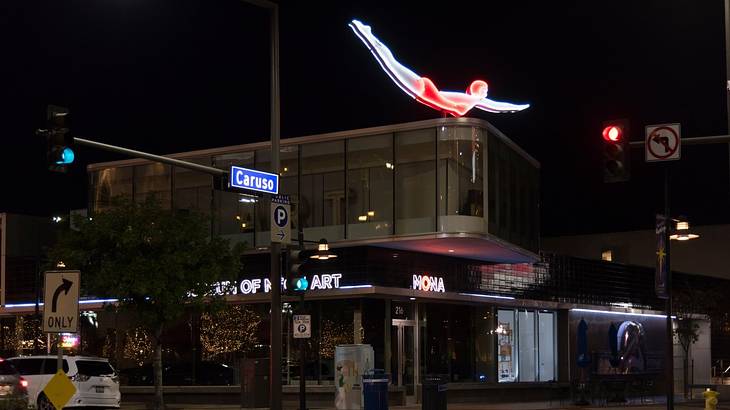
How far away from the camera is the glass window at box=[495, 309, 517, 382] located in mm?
36938

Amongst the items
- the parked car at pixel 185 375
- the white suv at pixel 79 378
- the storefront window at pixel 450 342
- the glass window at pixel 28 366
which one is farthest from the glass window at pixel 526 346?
the glass window at pixel 28 366

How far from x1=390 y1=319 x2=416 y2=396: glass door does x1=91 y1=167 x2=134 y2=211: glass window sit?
11.6 metres

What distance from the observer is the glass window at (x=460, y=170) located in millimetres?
30953

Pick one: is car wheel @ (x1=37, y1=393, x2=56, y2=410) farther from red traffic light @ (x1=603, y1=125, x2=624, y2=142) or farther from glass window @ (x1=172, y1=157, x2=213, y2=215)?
red traffic light @ (x1=603, y1=125, x2=624, y2=142)

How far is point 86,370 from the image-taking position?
26688 millimetres

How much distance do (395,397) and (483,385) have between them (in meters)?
4.72

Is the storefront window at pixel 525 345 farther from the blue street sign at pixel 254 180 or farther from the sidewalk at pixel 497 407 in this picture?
the blue street sign at pixel 254 180

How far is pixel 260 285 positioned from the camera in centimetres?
3353

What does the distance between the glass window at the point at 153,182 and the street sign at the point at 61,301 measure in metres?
22.4

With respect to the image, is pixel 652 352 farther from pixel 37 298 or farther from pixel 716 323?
pixel 37 298

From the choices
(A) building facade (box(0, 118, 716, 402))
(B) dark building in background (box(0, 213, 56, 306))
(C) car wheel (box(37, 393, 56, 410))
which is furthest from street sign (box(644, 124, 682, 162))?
(B) dark building in background (box(0, 213, 56, 306))

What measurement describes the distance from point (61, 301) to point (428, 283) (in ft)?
65.6

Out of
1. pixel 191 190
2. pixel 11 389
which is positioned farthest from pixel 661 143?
pixel 191 190

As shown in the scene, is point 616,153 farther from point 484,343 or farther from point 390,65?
point 484,343
